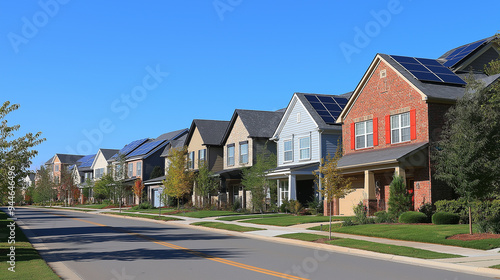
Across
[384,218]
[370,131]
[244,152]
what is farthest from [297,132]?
[384,218]

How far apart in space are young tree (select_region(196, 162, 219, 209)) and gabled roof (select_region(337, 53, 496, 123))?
1919cm

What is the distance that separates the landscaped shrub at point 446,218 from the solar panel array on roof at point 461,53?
1381 centimetres

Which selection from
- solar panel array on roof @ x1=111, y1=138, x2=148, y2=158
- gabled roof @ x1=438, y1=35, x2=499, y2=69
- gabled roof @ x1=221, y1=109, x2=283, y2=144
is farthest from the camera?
solar panel array on roof @ x1=111, y1=138, x2=148, y2=158

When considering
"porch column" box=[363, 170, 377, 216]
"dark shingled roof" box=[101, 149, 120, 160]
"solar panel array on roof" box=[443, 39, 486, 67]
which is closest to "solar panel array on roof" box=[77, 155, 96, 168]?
"dark shingled roof" box=[101, 149, 120, 160]

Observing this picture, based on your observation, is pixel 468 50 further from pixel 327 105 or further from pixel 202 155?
pixel 202 155

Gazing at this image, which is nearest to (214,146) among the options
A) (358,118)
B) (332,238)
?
(358,118)

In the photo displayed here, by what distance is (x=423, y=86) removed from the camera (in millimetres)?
28250

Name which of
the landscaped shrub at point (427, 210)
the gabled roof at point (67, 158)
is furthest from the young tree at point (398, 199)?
the gabled roof at point (67, 158)

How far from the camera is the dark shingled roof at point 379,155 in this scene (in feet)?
87.5

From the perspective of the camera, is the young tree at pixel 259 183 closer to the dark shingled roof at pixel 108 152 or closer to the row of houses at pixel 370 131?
the row of houses at pixel 370 131

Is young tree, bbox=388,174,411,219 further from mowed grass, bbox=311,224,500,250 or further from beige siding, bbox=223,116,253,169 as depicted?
beige siding, bbox=223,116,253,169

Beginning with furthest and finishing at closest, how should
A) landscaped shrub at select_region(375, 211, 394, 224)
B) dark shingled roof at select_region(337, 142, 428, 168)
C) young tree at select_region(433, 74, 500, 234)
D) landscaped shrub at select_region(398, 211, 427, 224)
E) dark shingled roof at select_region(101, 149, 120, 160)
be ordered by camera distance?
1. dark shingled roof at select_region(101, 149, 120, 160)
2. dark shingled roof at select_region(337, 142, 428, 168)
3. landscaped shrub at select_region(375, 211, 394, 224)
4. landscaped shrub at select_region(398, 211, 427, 224)
5. young tree at select_region(433, 74, 500, 234)

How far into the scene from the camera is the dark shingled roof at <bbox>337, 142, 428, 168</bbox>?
26670mm

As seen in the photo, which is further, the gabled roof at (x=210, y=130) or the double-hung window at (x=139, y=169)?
the double-hung window at (x=139, y=169)
